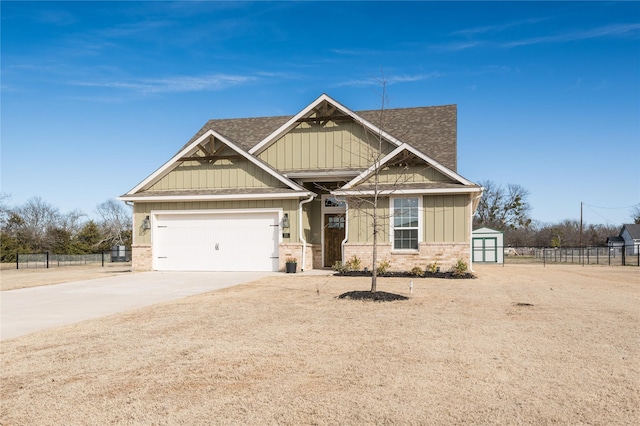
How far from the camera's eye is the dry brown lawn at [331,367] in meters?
4.16

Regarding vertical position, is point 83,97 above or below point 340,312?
above

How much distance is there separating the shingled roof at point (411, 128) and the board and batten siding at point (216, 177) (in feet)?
3.93

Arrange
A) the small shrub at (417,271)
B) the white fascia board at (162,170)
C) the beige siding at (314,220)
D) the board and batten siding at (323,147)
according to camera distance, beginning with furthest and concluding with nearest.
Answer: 1. the beige siding at (314,220)
2. the board and batten siding at (323,147)
3. the white fascia board at (162,170)
4. the small shrub at (417,271)

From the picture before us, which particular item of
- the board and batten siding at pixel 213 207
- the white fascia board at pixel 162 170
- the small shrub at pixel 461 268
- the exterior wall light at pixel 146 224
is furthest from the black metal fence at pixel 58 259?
the small shrub at pixel 461 268

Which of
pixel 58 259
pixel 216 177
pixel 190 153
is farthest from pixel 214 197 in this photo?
pixel 58 259

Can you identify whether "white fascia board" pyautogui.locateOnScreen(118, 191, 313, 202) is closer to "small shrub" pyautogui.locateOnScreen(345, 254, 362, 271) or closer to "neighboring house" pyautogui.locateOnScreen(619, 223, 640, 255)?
"small shrub" pyautogui.locateOnScreen(345, 254, 362, 271)

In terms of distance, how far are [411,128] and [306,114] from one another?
515 cm

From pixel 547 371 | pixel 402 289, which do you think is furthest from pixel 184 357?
pixel 402 289

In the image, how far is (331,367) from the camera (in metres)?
5.48

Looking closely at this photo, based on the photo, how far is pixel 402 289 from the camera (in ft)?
43.2

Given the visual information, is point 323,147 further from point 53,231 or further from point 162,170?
point 53,231

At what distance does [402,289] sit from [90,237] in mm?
36696

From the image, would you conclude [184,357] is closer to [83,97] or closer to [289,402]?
[289,402]

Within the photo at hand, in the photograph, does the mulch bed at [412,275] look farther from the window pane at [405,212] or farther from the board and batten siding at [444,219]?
the window pane at [405,212]
